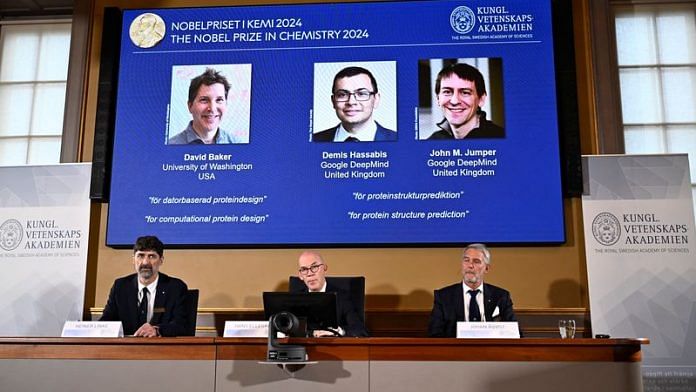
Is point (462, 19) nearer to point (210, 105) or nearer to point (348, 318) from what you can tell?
point (210, 105)

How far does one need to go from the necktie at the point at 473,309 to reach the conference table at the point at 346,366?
125cm

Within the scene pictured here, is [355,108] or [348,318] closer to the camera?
[348,318]

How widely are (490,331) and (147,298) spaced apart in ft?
7.10

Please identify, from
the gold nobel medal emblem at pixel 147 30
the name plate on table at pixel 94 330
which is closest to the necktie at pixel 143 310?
the name plate on table at pixel 94 330

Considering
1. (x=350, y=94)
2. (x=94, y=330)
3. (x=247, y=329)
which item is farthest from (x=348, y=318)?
(x=350, y=94)

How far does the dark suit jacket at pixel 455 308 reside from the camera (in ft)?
14.8

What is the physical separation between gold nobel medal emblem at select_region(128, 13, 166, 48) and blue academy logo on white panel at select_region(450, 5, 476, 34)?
2263 mm

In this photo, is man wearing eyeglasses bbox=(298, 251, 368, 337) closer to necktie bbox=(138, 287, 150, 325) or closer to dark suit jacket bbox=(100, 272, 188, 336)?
dark suit jacket bbox=(100, 272, 188, 336)

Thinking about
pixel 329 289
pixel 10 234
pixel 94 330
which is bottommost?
pixel 94 330

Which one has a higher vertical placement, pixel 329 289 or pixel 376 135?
pixel 376 135

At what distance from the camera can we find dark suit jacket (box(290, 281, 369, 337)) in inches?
176

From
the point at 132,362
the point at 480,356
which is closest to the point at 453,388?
the point at 480,356

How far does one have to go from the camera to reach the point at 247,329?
3736 mm

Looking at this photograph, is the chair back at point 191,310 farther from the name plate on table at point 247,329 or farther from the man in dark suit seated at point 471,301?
the man in dark suit seated at point 471,301
